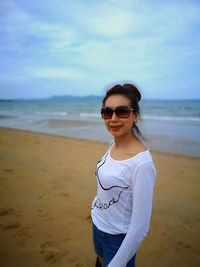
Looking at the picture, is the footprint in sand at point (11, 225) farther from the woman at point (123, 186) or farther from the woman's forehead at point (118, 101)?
the woman's forehead at point (118, 101)

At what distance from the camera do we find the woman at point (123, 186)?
1.36 m

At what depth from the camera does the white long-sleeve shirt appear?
1349 mm

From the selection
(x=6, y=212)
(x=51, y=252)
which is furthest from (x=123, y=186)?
(x=6, y=212)

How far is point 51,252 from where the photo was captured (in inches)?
114

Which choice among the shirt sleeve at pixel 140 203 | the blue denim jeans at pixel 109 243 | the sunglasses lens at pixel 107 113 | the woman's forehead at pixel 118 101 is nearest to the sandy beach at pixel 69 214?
the blue denim jeans at pixel 109 243

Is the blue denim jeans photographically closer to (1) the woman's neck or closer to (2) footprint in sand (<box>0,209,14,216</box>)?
(1) the woman's neck

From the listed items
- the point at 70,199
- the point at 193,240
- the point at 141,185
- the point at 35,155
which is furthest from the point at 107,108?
the point at 35,155

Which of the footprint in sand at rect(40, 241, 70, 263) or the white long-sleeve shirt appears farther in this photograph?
the footprint in sand at rect(40, 241, 70, 263)

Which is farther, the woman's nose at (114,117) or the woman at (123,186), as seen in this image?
the woman's nose at (114,117)

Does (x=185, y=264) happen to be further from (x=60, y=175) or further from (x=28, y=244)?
(x=60, y=175)

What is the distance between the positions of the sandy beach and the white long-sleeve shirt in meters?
1.50

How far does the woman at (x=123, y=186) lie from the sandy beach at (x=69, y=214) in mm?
1381

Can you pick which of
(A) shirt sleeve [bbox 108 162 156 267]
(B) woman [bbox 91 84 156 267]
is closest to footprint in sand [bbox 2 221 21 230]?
(B) woman [bbox 91 84 156 267]

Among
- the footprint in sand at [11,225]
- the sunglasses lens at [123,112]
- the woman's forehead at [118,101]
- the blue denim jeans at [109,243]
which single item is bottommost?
the footprint in sand at [11,225]
